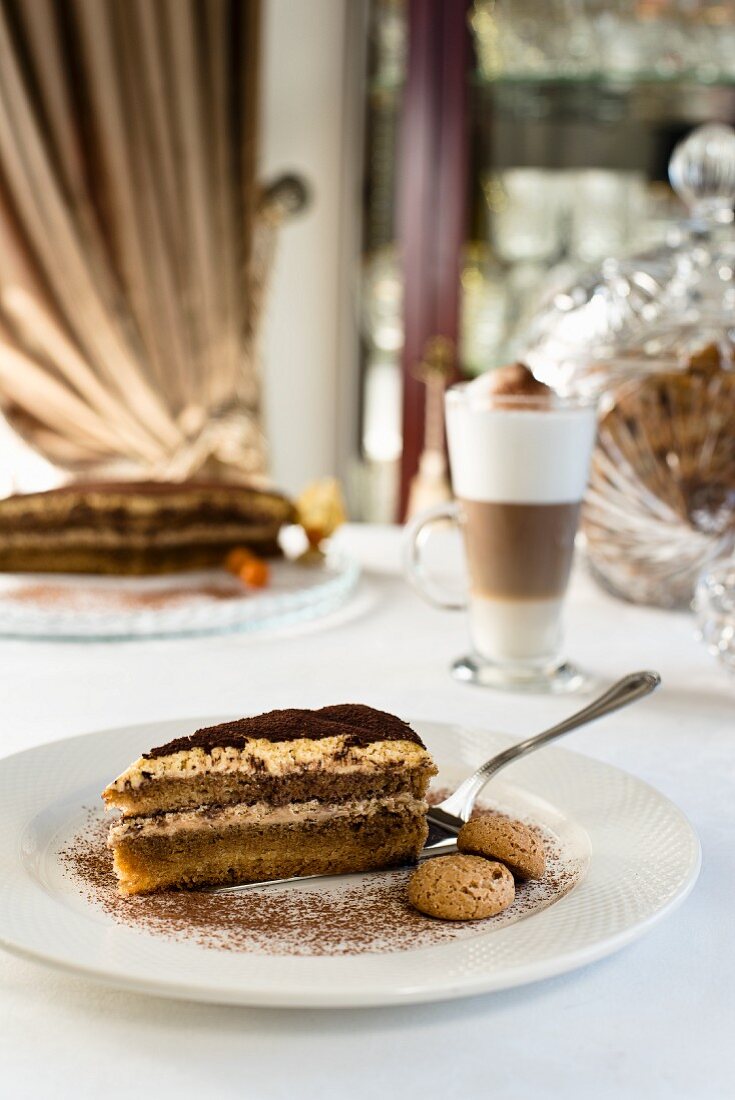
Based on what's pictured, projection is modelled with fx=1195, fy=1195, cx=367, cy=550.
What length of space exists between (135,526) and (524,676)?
0.85 m

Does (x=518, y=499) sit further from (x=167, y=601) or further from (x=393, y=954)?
(x=393, y=954)

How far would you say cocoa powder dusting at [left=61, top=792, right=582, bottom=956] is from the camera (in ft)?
1.95

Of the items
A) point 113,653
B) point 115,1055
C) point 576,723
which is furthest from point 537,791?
Answer: point 113,653

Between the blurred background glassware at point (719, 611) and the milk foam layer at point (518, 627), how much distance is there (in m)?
0.14

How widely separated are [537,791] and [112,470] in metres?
2.73

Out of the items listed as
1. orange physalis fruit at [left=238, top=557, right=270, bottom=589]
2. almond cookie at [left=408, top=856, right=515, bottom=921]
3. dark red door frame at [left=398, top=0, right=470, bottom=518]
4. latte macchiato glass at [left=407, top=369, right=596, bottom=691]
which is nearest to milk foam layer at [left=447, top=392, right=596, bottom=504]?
latte macchiato glass at [left=407, top=369, right=596, bottom=691]

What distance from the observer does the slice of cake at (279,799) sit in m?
0.71

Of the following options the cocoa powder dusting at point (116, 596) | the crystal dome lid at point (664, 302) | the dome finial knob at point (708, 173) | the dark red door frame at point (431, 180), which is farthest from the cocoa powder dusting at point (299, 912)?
the dark red door frame at point (431, 180)

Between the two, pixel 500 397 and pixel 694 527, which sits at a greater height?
pixel 500 397

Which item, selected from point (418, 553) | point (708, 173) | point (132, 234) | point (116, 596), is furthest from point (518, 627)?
point (132, 234)

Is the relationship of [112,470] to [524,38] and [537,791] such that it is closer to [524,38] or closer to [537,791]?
[524,38]

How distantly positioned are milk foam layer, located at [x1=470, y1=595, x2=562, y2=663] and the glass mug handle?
6 cm

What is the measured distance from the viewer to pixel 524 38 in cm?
342

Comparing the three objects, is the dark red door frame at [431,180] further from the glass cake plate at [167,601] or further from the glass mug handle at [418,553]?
the glass mug handle at [418,553]
